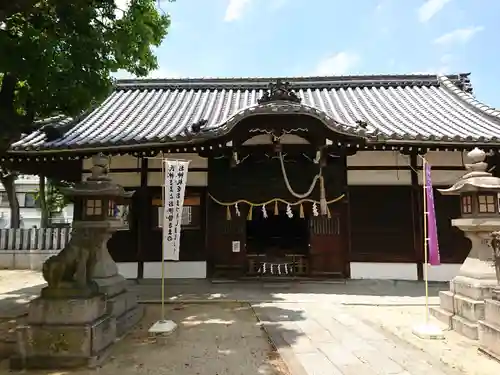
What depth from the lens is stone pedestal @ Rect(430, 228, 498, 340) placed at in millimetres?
5602

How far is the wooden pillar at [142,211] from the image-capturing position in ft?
34.6

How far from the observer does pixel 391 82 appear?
50.1ft

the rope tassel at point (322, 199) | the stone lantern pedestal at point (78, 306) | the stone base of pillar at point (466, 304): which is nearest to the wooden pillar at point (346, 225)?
the rope tassel at point (322, 199)

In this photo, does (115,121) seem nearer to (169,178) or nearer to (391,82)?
(169,178)

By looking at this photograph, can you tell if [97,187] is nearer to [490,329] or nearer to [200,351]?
[200,351]

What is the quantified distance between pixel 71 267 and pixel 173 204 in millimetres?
1928

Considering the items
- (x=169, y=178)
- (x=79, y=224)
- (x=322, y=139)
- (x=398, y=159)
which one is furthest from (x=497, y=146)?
(x=79, y=224)

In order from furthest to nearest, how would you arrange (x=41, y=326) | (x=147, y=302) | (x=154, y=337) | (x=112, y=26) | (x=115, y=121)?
(x=115, y=121)
(x=147, y=302)
(x=112, y=26)
(x=154, y=337)
(x=41, y=326)

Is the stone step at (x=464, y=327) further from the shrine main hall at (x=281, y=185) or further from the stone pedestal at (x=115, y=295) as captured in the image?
the stone pedestal at (x=115, y=295)

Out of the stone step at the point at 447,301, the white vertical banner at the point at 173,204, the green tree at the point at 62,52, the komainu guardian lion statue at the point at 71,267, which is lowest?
the stone step at the point at 447,301

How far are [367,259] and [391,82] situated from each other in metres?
8.38

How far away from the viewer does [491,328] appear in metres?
4.89

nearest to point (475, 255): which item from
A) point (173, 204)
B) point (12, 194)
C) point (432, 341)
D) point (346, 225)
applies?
point (432, 341)

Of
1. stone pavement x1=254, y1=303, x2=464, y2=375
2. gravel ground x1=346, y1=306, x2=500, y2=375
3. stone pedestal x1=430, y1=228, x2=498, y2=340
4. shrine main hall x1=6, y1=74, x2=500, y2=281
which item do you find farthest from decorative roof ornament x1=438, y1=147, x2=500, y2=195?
shrine main hall x1=6, y1=74, x2=500, y2=281
